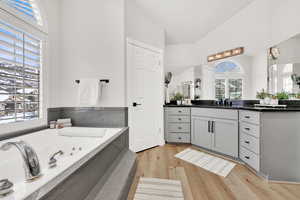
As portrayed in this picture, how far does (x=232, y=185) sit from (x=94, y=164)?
153cm

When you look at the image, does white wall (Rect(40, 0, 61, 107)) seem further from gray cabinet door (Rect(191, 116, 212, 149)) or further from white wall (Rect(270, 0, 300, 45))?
white wall (Rect(270, 0, 300, 45))

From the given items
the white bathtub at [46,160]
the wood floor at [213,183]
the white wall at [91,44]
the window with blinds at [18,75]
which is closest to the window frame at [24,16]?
the window with blinds at [18,75]

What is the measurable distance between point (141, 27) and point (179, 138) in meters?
2.31

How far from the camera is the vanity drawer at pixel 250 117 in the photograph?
65.6 inches

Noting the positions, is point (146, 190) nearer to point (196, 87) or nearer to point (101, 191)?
point (101, 191)

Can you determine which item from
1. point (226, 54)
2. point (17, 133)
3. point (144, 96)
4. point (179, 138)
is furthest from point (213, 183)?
point (226, 54)

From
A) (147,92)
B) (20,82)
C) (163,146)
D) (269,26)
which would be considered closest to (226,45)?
(269,26)

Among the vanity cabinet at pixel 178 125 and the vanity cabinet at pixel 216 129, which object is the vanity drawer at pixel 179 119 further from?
the vanity cabinet at pixel 216 129

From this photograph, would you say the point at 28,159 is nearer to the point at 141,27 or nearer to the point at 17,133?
the point at 17,133

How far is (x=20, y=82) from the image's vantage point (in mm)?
1396

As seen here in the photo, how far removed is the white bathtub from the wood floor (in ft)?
2.41

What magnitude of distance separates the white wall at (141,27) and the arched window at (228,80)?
4.55 feet

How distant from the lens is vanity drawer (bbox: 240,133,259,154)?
1.68 meters

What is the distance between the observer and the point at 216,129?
2289 mm
